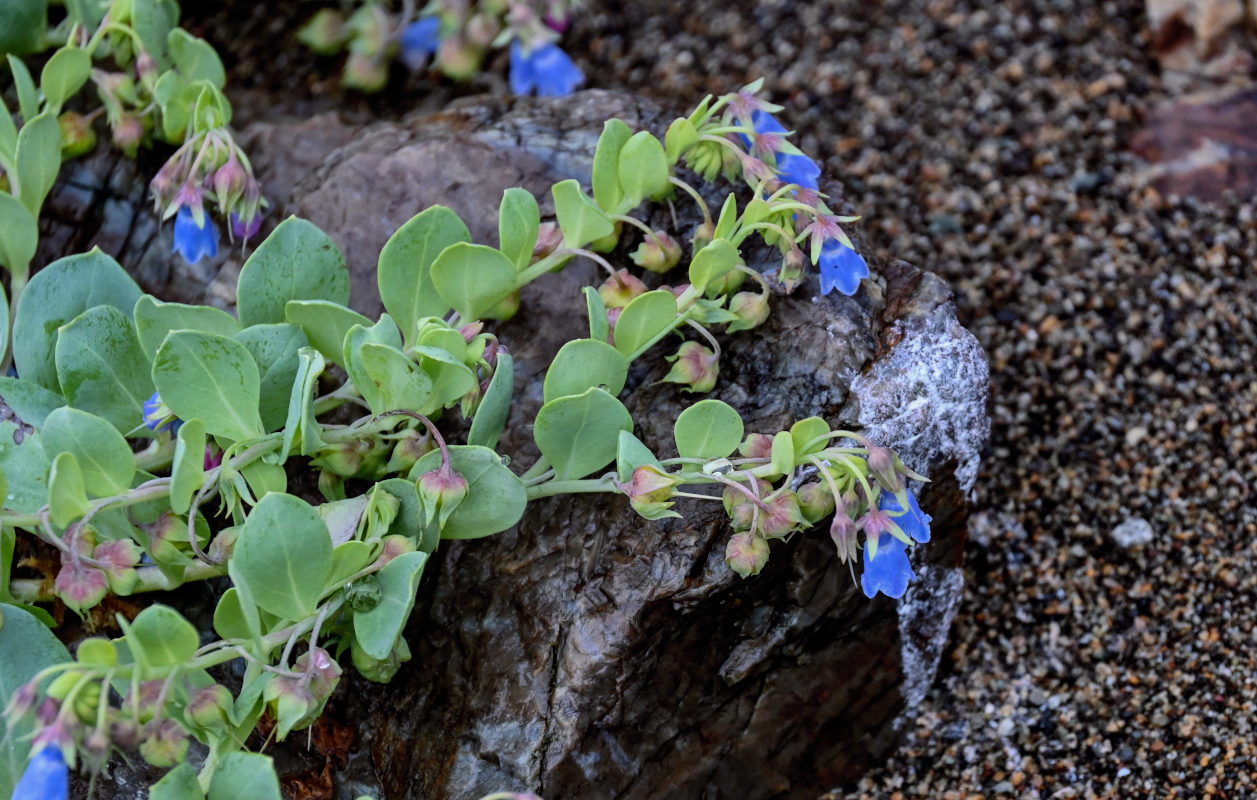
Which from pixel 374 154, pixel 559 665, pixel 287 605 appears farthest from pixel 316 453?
pixel 374 154

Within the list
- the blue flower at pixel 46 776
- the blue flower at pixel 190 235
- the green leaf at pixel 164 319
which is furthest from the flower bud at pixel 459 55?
the blue flower at pixel 46 776

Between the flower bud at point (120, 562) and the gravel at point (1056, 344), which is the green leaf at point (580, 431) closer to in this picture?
the flower bud at point (120, 562)

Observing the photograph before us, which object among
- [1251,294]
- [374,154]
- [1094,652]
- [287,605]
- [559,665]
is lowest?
[1094,652]

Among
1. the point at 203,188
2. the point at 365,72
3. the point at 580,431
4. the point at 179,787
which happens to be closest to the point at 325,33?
the point at 365,72

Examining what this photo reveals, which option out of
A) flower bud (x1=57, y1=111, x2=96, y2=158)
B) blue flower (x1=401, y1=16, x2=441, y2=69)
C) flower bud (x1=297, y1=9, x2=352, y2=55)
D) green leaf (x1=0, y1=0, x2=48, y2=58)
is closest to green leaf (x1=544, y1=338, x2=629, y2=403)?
flower bud (x1=57, y1=111, x2=96, y2=158)

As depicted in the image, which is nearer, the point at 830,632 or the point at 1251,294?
the point at 830,632

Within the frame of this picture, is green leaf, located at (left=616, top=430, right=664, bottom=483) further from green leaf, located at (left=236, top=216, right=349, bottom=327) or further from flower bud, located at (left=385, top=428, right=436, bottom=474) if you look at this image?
green leaf, located at (left=236, top=216, right=349, bottom=327)

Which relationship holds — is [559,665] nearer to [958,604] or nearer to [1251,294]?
[958,604]
